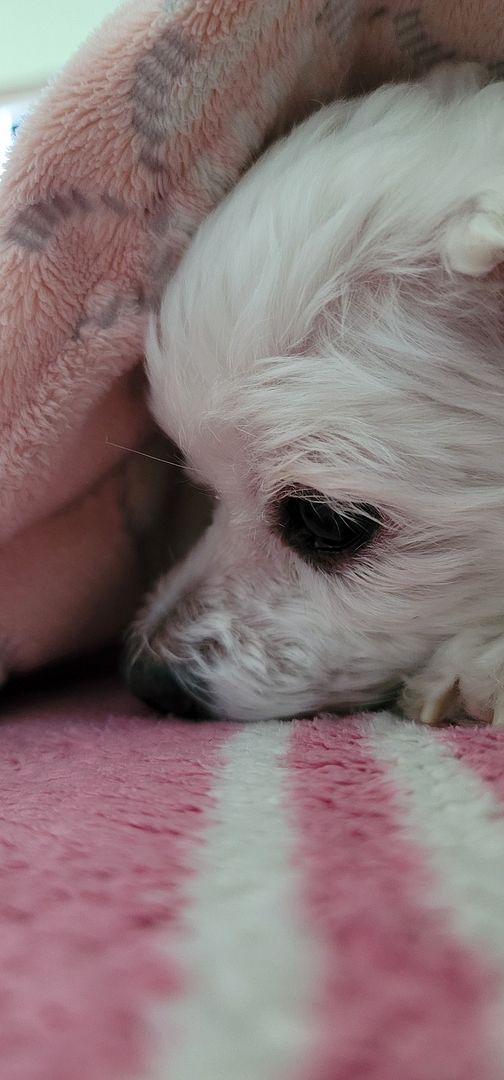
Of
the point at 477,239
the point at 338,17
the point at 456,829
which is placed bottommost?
the point at 456,829

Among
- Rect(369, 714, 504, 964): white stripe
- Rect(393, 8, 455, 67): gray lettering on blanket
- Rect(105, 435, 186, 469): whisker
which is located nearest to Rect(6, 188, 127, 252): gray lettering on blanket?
Rect(105, 435, 186, 469): whisker

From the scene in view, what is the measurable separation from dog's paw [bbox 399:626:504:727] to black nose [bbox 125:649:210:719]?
0.80ft

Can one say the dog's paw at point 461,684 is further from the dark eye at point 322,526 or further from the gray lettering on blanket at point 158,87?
the gray lettering on blanket at point 158,87

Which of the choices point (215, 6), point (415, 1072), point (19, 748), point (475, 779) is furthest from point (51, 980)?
point (215, 6)

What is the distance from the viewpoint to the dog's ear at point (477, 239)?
0.67 meters

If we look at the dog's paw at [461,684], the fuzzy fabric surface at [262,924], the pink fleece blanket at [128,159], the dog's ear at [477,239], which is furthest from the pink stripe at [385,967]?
the pink fleece blanket at [128,159]

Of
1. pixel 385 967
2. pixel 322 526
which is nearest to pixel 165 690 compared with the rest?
pixel 322 526

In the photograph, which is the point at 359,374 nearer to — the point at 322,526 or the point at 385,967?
the point at 322,526

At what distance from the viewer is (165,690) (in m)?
0.95

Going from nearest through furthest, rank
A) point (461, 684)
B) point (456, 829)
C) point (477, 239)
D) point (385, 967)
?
point (385, 967) < point (456, 829) < point (477, 239) < point (461, 684)

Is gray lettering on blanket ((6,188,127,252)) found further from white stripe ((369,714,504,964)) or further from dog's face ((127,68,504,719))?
white stripe ((369,714,504,964))

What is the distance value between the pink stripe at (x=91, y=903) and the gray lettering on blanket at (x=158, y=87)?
577 millimetres

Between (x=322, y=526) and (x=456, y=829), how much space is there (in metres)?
0.47

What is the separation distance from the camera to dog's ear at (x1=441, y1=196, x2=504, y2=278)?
665 mm
